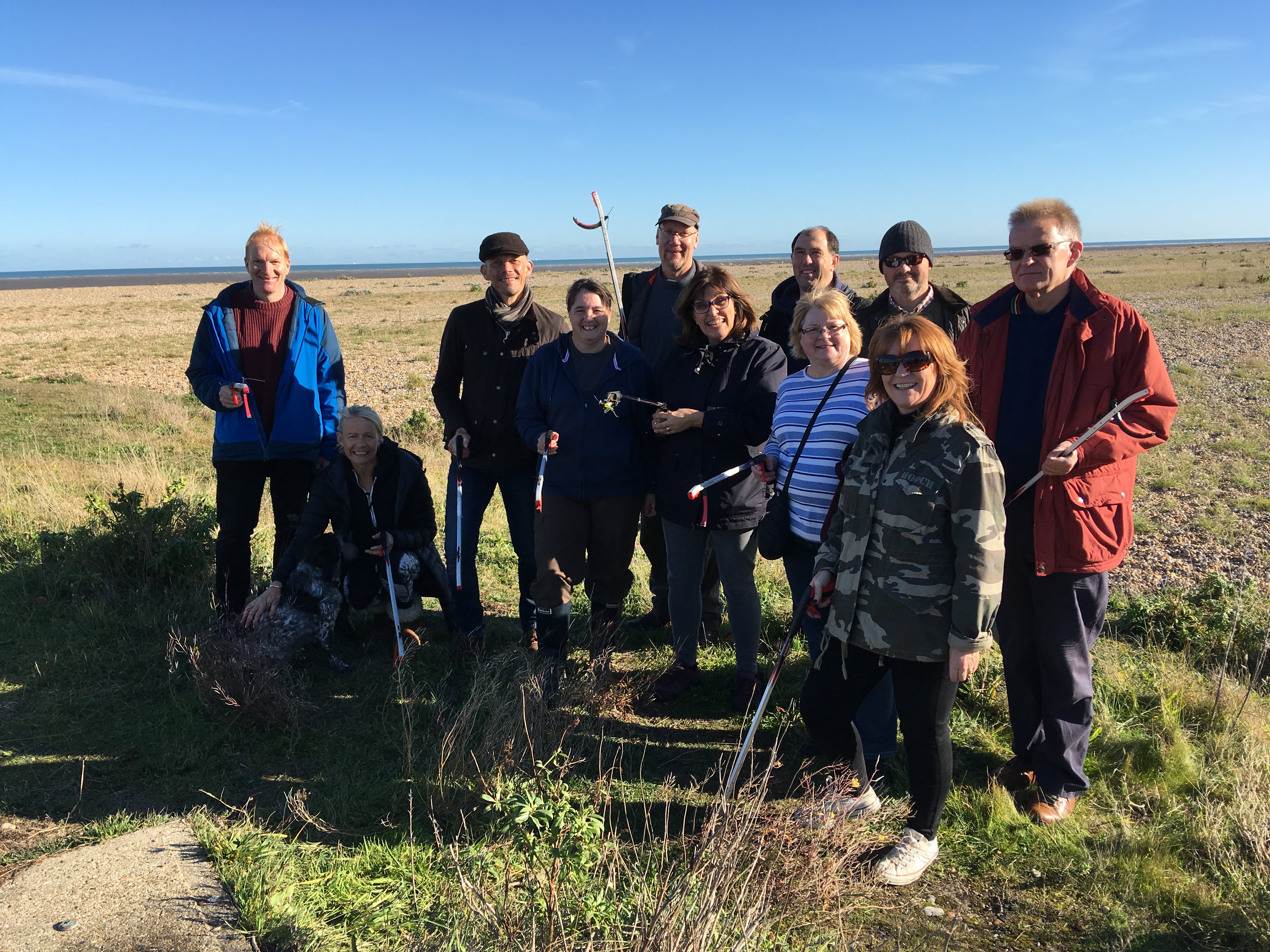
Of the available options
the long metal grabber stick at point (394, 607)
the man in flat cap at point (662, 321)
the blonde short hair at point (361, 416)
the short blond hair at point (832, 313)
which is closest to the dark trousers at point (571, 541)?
the man in flat cap at point (662, 321)

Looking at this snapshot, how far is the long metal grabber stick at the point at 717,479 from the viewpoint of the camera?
383 centimetres

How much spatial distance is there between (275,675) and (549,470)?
5.69 feet

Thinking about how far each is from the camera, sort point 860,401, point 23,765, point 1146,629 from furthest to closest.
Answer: point 1146,629, point 23,765, point 860,401

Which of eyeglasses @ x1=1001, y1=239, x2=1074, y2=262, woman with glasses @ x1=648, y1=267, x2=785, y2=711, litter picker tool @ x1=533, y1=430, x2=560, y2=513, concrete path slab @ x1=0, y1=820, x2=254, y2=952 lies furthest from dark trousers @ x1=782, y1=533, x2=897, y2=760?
concrete path slab @ x1=0, y1=820, x2=254, y2=952

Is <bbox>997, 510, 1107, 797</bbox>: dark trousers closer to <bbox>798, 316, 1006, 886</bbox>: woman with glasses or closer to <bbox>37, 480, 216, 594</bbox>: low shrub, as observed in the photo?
<bbox>798, 316, 1006, 886</bbox>: woman with glasses

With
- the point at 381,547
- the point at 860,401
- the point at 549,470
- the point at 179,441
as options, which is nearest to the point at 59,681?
the point at 381,547

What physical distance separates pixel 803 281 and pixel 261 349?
3.24 metres

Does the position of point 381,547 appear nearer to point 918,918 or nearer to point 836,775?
point 836,775

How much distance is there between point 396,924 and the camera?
9.32 ft

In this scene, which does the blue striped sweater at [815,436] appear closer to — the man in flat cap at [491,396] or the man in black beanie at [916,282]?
the man in black beanie at [916,282]

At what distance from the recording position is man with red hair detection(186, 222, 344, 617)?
4.87 meters

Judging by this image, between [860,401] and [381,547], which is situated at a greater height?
[860,401]

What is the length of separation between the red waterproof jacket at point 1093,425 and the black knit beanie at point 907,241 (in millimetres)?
914

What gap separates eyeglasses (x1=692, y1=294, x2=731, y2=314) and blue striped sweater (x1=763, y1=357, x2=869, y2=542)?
533mm
